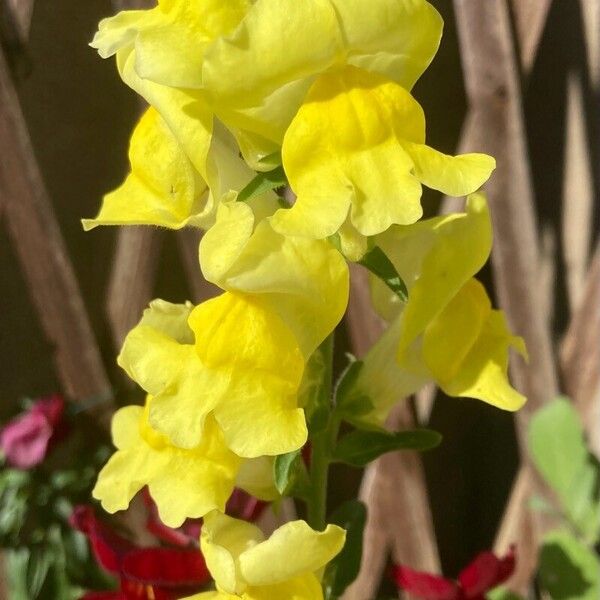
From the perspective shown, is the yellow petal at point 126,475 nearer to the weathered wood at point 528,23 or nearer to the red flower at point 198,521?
the red flower at point 198,521

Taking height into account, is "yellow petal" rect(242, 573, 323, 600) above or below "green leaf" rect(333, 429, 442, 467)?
below

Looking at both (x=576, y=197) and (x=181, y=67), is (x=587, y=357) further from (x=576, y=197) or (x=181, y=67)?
(x=181, y=67)

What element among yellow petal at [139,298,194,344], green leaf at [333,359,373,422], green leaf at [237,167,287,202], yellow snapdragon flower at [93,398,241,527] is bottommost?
green leaf at [333,359,373,422]

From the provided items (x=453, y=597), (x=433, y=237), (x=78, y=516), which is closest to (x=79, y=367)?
(x=78, y=516)

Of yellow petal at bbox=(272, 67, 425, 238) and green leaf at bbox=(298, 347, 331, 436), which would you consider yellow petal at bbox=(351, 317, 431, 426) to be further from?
yellow petal at bbox=(272, 67, 425, 238)

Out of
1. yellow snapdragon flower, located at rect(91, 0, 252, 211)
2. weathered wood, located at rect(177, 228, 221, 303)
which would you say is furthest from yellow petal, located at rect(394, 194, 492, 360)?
weathered wood, located at rect(177, 228, 221, 303)

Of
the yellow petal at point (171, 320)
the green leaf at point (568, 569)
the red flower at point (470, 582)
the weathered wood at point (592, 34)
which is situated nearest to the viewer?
the yellow petal at point (171, 320)

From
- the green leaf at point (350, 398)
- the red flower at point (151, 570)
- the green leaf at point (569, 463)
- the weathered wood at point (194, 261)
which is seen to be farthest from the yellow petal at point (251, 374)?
the green leaf at point (569, 463)
